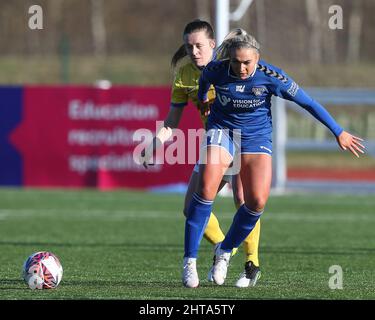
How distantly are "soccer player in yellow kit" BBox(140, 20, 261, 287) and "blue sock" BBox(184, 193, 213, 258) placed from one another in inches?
11.2

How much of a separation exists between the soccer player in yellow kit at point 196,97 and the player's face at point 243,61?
1.72ft

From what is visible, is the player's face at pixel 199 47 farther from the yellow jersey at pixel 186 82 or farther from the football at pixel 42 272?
the football at pixel 42 272

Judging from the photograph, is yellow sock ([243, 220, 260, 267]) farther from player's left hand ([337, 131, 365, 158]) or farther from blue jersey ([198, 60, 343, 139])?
player's left hand ([337, 131, 365, 158])

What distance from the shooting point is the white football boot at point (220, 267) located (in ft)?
21.8

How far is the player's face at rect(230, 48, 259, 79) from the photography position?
6293 mm

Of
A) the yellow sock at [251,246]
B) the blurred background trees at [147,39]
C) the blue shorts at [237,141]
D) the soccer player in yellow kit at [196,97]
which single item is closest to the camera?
the blue shorts at [237,141]

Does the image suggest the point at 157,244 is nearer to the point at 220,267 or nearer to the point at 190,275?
the point at 220,267

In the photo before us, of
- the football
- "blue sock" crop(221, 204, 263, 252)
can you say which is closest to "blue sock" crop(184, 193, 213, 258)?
"blue sock" crop(221, 204, 263, 252)

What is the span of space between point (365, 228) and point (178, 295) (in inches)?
201

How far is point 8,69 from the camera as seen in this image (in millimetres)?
23641

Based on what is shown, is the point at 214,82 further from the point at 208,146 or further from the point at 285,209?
the point at 285,209

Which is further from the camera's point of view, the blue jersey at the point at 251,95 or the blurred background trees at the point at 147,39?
the blurred background trees at the point at 147,39

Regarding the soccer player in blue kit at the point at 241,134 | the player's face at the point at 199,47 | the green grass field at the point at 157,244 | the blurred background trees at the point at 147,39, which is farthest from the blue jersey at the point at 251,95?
the blurred background trees at the point at 147,39

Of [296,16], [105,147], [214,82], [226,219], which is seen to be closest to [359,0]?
[296,16]
